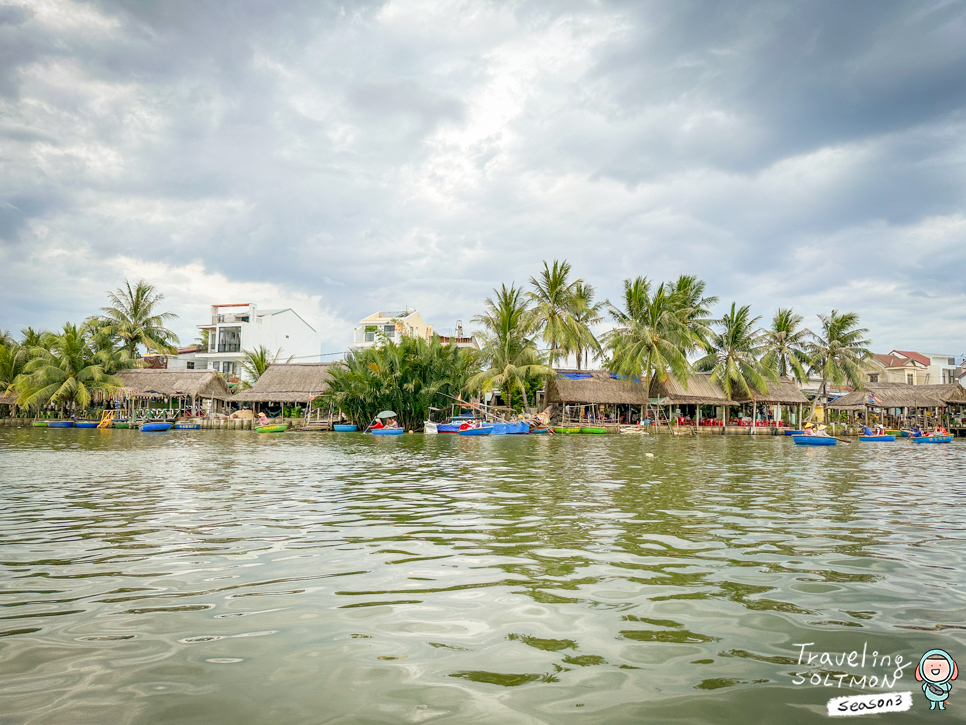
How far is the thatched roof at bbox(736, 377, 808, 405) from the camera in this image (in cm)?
4625

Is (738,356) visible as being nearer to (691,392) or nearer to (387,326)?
(691,392)

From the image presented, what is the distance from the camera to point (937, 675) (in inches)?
130

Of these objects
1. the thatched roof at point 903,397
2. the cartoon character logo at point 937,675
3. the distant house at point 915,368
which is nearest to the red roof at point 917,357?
the distant house at point 915,368

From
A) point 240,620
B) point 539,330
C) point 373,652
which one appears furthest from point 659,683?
point 539,330

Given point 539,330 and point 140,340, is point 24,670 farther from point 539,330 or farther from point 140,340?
point 140,340

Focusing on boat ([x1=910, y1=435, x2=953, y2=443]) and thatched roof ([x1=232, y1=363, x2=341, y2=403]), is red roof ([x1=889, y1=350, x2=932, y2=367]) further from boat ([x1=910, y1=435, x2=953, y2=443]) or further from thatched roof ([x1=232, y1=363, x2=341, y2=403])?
thatched roof ([x1=232, y1=363, x2=341, y2=403])

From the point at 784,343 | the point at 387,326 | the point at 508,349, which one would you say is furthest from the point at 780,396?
the point at 387,326

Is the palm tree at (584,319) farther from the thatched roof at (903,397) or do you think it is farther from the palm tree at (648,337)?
the thatched roof at (903,397)

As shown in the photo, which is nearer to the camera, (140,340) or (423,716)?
(423,716)

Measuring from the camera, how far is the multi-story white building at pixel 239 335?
58406 millimetres

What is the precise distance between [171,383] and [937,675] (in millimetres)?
49438

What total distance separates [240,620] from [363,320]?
6307 centimetres

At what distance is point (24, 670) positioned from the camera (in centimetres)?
327

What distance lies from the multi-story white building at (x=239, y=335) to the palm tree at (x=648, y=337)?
95.4 ft
